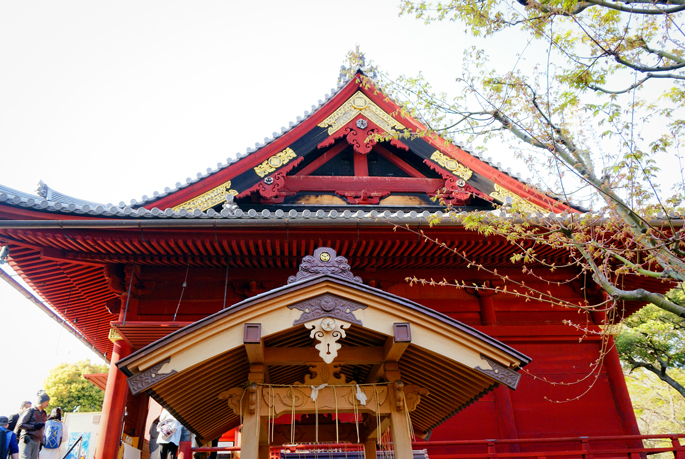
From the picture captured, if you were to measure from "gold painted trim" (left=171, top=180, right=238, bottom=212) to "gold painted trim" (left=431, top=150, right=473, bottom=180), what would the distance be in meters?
4.02

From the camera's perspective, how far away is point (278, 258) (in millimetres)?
8211

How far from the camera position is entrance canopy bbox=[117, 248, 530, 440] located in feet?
13.7

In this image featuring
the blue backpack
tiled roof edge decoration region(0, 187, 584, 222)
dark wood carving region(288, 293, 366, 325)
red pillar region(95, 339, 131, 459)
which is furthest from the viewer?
the blue backpack

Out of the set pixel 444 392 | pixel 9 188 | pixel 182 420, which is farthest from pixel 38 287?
pixel 444 392

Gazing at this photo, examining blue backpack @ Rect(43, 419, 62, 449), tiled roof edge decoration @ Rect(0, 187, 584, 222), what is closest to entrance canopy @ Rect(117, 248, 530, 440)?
tiled roof edge decoration @ Rect(0, 187, 584, 222)

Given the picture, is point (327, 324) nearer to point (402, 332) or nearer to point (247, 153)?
point (402, 332)

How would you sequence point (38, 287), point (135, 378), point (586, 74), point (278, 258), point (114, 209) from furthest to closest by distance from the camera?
point (38, 287)
point (278, 258)
point (114, 209)
point (586, 74)
point (135, 378)

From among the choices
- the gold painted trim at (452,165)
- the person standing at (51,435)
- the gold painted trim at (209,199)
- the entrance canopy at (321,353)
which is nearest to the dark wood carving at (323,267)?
the entrance canopy at (321,353)

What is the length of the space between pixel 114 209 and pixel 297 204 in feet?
10.9

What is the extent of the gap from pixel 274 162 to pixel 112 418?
16.7 ft

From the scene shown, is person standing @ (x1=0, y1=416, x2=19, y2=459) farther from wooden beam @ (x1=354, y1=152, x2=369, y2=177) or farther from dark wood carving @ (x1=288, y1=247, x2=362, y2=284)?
wooden beam @ (x1=354, y1=152, x2=369, y2=177)

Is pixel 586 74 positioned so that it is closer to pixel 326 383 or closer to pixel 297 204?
pixel 326 383

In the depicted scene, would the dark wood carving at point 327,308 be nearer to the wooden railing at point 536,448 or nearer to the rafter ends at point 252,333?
the rafter ends at point 252,333

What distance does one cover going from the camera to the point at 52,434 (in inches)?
319
